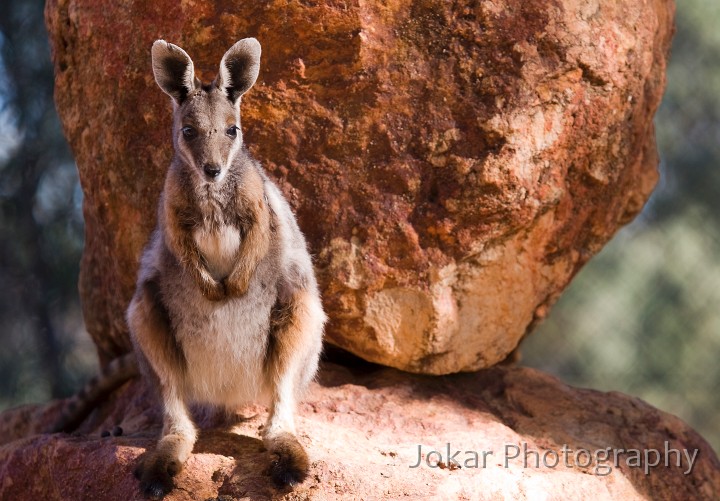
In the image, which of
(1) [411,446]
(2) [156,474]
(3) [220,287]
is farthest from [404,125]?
(2) [156,474]

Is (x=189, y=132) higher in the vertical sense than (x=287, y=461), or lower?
higher

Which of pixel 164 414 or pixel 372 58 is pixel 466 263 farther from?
pixel 164 414

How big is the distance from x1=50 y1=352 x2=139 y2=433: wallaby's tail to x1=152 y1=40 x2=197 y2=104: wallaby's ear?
158cm

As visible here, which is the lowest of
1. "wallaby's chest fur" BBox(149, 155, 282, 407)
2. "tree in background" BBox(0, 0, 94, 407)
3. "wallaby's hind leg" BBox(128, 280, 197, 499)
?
"tree in background" BBox(0, 0, 94, 407)

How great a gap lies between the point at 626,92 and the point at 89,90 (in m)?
2.35

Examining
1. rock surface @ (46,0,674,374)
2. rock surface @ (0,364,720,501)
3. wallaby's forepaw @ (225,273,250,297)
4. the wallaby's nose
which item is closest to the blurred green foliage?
rock surface @ (0,364,720,501)

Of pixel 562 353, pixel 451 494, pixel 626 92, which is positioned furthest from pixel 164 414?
pixel 562 353

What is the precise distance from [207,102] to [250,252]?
54 cm

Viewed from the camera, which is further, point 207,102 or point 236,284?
point 236,284

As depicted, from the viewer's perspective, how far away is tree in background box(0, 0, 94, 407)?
5668mm

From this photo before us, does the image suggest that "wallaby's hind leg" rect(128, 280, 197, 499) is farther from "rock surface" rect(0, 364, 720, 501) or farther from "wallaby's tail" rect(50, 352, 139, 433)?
"wallaby's tail" rect(50, 352, 139, 433)

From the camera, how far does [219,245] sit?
3.06 meters

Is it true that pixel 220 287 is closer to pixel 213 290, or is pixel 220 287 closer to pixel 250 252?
pixel 213 290

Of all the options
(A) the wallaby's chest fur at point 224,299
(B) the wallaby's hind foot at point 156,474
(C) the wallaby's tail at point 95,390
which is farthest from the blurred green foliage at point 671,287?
(B) the wallaby's hind foot at point 156,474
